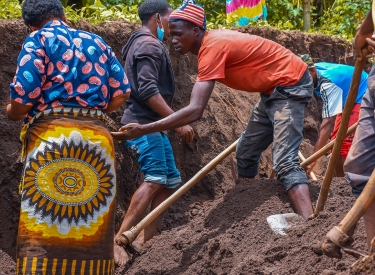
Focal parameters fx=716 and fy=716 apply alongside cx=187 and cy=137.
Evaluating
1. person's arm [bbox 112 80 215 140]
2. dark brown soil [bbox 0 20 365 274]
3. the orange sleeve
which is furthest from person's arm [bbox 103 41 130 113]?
dark brown soil [bbox 0 20 365 274]

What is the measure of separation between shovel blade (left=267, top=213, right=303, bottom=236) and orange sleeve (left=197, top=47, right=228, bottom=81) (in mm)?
1093

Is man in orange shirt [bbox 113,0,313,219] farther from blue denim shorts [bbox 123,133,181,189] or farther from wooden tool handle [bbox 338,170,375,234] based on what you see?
wooden tool handle [bbox 338,170,375,234]

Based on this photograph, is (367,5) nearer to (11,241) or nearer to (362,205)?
(11,241)

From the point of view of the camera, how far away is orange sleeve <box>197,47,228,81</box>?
5176 millimetres

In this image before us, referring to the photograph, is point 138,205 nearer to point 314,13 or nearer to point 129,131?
point 129,131

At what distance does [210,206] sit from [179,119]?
1.22 metres

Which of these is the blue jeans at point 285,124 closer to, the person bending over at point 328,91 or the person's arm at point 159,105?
the person's arm at point 159,105

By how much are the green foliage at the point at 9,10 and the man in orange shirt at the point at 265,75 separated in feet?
6.36

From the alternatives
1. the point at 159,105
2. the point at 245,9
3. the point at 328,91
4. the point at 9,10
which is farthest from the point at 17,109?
the point at 245,9

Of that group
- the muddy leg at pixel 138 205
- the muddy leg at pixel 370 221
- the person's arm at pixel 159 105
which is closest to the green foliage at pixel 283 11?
the person's arm at pixel 159 105

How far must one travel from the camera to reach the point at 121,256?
5559 mm

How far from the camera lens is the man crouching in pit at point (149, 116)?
5.79m

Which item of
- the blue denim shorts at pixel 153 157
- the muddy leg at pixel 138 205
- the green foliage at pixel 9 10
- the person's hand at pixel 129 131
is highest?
the green foliage at pixel 9 10

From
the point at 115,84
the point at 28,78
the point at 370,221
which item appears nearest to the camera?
the point at 370,221
